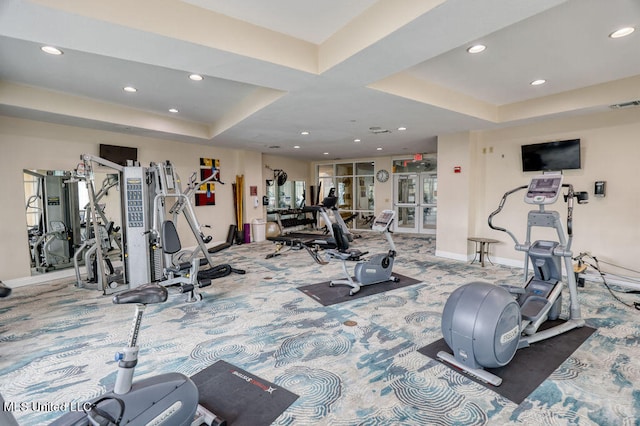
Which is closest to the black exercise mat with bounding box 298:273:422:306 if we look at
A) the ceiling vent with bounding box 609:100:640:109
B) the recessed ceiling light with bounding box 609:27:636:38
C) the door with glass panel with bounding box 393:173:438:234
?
the recessed ceiling light with bounding box 609:27:636:38

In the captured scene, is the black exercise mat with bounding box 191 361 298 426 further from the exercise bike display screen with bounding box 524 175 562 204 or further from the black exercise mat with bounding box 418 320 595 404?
the exercise bike display screen with bounding box 524 175 562 204

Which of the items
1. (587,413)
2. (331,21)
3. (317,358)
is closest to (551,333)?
(587,413)

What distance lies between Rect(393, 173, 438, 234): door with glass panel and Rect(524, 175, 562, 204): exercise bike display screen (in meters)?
6.47

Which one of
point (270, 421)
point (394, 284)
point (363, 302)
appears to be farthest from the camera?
point (394, 284)

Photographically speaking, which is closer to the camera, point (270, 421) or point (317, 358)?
point (270, 421)

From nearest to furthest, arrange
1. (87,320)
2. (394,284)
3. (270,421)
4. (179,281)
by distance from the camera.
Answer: (270,421)
(87,320)
(179,281)
(394,284)

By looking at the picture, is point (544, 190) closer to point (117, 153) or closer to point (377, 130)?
point (377, 130)

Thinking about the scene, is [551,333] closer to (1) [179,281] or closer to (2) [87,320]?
(1) [179,281]

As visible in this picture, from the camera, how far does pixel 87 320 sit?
334cm

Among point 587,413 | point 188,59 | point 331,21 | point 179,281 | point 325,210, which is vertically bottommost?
point 587,413

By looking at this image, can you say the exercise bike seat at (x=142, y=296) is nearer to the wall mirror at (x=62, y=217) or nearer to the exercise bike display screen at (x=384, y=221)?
the exercise bike display screen at (x=384, y=221)

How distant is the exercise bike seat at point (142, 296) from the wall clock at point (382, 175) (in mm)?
9446

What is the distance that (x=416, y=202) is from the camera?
386 inches

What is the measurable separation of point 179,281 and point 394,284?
3.12 meters
